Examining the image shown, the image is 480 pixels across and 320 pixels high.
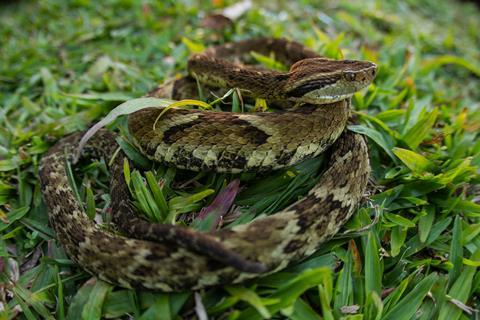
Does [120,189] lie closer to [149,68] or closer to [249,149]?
[249,149]

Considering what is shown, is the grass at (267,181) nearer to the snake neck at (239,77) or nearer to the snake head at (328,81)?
the snake head at (328,81)

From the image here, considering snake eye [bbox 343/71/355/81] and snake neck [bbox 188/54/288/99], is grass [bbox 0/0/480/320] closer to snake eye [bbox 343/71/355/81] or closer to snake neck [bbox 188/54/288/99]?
snake eye [bbox 343/71/355/81]

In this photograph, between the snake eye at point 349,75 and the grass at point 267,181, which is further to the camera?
the snake eye at point 349,75

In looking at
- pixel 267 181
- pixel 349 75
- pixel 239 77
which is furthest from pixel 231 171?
pixel 349 75

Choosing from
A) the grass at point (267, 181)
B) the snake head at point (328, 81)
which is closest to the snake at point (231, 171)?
the snake head at point (328, 81)

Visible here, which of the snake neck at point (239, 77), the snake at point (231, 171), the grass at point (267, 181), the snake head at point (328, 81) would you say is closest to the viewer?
the snake at point (231, 171)

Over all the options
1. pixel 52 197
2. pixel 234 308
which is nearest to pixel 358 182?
pixel 234 308

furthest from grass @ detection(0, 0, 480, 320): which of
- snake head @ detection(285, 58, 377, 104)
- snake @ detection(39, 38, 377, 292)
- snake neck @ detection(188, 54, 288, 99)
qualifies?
snake neck @ detection(188, 54, 288, 99)
